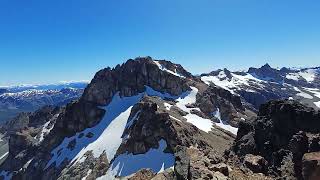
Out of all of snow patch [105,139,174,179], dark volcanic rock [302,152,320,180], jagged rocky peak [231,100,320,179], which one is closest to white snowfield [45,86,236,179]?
snow patch [105,139,174,179]


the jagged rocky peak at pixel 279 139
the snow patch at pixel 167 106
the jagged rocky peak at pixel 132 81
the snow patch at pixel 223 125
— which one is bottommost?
the snow patch at pixel 223 125

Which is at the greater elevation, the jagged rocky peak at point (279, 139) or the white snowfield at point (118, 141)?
the jagged rocky peak at point (279, 139)

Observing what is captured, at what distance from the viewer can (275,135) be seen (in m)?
56.2

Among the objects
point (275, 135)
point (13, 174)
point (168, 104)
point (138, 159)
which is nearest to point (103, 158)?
point (138, 159)

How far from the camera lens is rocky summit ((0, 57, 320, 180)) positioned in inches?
1387

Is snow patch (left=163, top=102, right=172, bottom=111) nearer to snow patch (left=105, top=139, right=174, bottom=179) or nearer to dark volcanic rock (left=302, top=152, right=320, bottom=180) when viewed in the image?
snow patch (left=105, top=139, right=174, bottom=179)

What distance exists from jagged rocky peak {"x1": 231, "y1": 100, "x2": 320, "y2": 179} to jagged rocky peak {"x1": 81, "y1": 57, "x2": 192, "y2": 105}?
124 meters

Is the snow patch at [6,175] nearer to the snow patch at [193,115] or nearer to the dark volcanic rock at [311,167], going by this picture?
the snow patch at [193,115]

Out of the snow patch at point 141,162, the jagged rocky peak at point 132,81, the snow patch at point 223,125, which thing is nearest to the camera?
the snow patch at point 141,162

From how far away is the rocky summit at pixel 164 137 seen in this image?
35.2 meters

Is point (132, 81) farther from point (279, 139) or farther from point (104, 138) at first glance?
point (279, 139)

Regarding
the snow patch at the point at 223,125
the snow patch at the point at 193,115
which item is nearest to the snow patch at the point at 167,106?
the snow patch at the point at 193,115

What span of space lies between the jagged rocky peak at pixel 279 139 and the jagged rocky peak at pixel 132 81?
124 meters

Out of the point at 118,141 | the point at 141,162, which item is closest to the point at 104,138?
the point at 118,141
